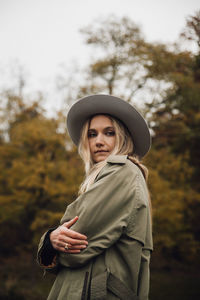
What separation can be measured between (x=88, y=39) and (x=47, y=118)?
15.5 feet

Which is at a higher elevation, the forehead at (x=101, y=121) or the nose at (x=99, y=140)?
the forehead at (x=101, y=121)

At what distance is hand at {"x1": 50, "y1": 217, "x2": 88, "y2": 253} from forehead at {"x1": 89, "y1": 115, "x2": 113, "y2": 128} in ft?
2.96

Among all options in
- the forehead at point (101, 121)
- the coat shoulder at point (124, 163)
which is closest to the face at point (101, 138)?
the forehead at point (101, 121)

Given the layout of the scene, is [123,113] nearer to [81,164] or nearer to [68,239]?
[68,239]

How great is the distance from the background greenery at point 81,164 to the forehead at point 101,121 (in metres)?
6.32

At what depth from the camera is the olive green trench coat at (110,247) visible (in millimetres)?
1490

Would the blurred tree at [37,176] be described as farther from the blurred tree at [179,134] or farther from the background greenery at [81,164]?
the blurred tree at [179,134]

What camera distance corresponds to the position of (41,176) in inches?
418

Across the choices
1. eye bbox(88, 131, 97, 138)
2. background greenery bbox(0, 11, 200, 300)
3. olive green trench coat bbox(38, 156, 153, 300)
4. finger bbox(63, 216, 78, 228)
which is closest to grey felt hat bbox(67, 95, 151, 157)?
eye bbox(88, 131, 97, 138)

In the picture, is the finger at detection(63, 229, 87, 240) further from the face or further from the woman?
the face

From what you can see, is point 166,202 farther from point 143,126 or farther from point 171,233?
point 143,126

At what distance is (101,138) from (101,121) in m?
0.17

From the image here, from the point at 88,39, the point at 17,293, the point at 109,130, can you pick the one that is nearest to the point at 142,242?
the point at 109,130

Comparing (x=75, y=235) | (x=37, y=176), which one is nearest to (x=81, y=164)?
(x=37, y=176)
